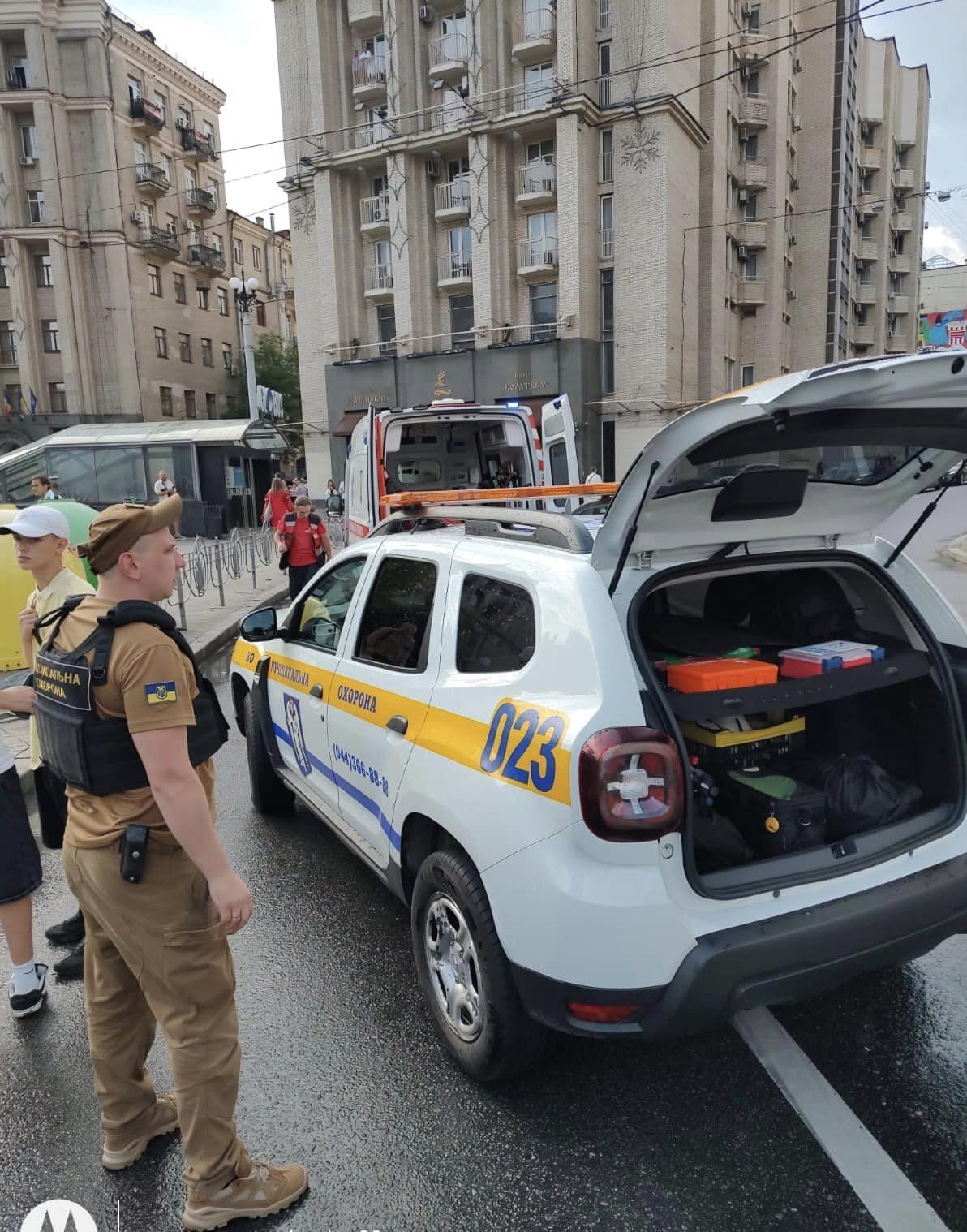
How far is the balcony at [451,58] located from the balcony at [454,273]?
604 cm

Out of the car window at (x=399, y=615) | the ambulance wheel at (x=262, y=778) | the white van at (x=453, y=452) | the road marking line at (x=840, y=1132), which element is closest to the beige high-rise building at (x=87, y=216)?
the white van at (x=453, y=452)

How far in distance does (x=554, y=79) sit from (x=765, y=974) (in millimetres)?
31960

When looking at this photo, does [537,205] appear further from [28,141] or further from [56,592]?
[56,592]

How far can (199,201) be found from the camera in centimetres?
4412

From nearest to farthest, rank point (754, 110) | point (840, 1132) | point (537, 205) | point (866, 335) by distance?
point (840, 1132) < point (537, 205) < point (754, 110) < point (866, 335)

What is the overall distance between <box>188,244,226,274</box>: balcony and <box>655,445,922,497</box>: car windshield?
47.5 m

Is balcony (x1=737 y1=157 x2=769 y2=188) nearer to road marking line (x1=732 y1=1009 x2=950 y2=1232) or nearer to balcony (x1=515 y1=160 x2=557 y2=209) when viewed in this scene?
balcony (x1=515 y1=160 x2=557 y2=209)

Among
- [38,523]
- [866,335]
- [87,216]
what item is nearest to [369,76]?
[87,216]

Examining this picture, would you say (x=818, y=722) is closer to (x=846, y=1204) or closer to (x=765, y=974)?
(x=765, y=974)

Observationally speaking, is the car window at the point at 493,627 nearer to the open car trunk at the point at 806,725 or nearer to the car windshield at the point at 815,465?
the open car trunk at the point at 806,725

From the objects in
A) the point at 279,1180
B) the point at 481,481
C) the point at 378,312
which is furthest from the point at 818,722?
the point at 378,312

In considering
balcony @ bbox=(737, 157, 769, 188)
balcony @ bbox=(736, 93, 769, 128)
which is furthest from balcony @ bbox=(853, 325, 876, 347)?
balcony @ bbox=(736, 93, 769, 128)

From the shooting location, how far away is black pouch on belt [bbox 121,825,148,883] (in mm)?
2023

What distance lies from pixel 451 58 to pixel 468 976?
3512 cm
